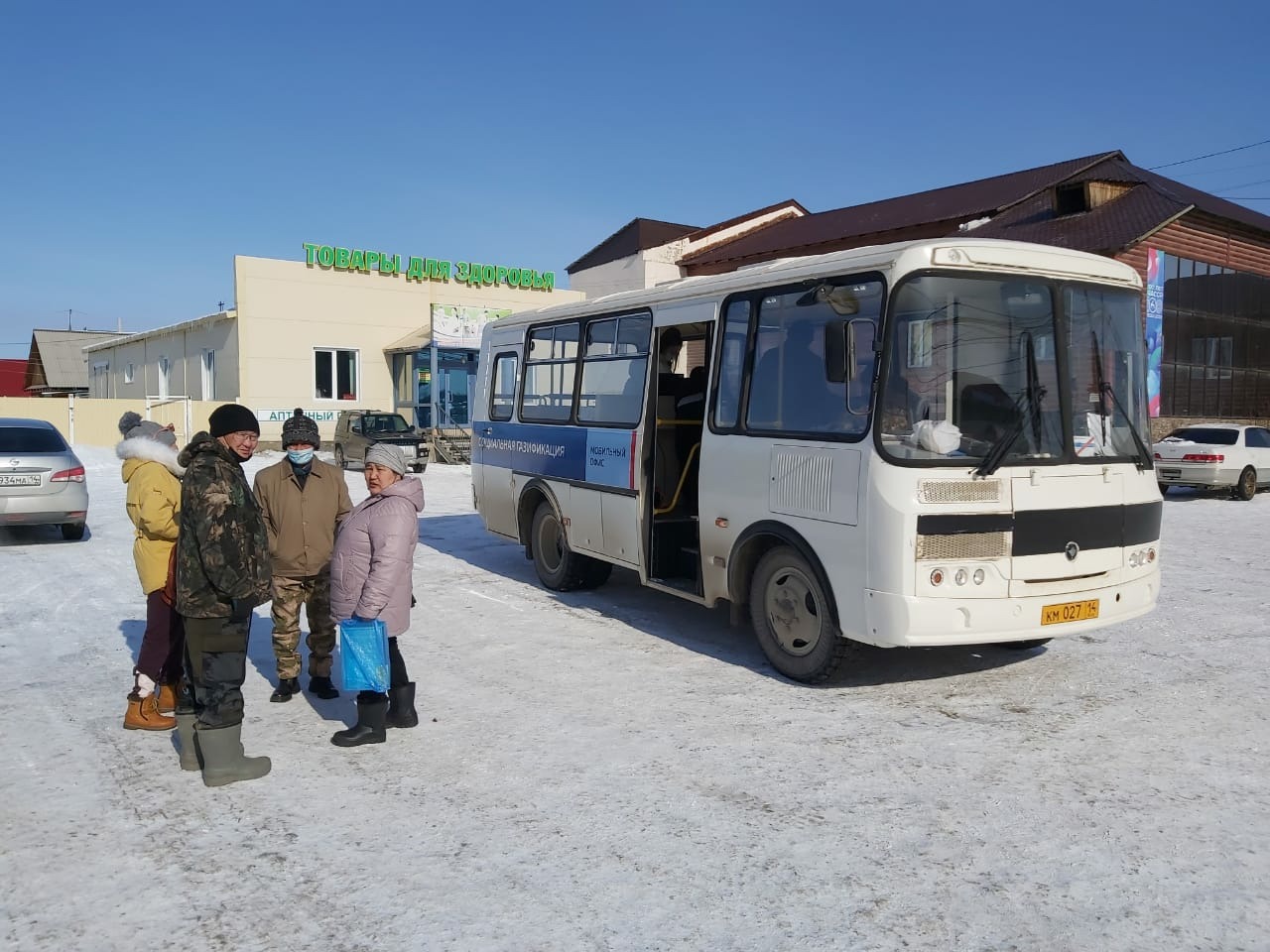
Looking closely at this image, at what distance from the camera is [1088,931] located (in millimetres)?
3406

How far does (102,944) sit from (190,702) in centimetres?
194

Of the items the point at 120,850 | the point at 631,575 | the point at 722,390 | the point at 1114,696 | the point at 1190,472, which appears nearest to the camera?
the point at 120,850

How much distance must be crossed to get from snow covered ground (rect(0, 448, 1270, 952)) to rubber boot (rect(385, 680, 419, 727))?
106mm

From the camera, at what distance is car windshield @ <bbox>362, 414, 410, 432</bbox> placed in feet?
87.2

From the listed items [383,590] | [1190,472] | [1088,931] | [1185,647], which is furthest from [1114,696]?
[1190,472]

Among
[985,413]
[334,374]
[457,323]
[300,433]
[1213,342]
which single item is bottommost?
[300,433]

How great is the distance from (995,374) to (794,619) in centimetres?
202

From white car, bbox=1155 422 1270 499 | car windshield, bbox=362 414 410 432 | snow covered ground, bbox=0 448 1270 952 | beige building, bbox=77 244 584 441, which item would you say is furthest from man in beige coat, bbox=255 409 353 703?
beige building, bbox=77 244 584 441

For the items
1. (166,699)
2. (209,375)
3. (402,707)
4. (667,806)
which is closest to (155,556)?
(166,699)

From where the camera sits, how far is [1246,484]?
19.1 metres

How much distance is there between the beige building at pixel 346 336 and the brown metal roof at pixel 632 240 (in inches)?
244

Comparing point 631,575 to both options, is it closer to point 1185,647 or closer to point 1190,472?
point 1185,647

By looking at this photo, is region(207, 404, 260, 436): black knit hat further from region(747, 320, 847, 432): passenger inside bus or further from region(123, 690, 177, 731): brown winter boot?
region(747, 320, 847, 432): passenger inside bus

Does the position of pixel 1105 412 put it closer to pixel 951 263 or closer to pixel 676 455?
pixel 951 263
